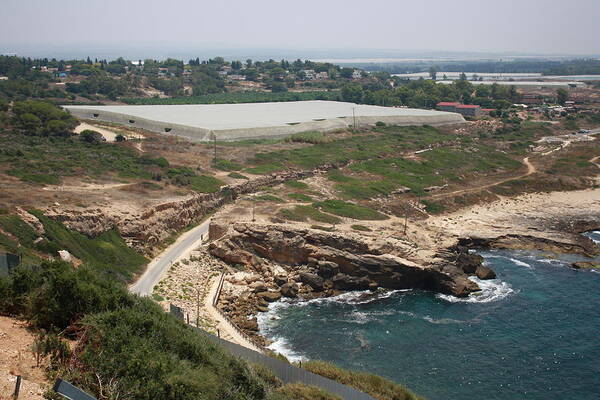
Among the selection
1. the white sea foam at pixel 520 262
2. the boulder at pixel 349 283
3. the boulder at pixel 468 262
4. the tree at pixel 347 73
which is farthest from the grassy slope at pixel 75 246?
the tree at pixel 347 73

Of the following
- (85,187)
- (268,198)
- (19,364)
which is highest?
(19,364)

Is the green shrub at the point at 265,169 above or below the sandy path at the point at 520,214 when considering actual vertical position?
above

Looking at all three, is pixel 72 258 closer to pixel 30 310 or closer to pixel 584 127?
pixel 30 310

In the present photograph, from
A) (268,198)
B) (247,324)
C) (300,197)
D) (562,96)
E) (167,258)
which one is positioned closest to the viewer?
(247,324)

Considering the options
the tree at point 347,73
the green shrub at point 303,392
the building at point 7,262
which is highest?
the tree at point 347,73

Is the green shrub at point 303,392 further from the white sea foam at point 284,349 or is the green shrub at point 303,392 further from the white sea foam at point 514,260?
the white sea foam at point 514,260

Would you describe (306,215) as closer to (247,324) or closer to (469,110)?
(247,324)

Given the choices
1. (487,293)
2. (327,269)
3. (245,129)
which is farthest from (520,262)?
(245,129)
